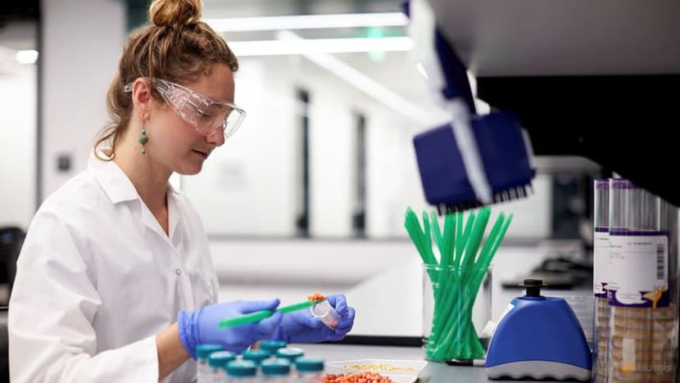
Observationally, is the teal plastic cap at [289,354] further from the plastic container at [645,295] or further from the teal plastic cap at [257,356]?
the plastic container at [645,295]

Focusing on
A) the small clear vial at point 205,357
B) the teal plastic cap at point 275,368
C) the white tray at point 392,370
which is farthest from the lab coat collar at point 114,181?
the teal plastic cap at point 275,368

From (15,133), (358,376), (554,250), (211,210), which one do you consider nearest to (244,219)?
A: (211,210)

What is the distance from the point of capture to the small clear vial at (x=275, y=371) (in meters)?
0.92

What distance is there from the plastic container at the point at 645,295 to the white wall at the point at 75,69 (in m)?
5.03

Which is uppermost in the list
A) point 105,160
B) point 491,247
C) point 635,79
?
point 635,79

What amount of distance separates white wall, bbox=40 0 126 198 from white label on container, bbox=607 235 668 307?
5.04 m

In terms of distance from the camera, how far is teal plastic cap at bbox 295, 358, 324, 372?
3.07 ft

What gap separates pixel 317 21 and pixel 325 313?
4.33 metres

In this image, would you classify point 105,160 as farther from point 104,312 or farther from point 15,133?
point 15,133

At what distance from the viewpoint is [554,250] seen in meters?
4.69

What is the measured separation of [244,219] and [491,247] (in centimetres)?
528

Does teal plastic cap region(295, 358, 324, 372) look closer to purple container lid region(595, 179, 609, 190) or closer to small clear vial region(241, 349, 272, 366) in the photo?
small clear vial region(241, 349, 272, 366)

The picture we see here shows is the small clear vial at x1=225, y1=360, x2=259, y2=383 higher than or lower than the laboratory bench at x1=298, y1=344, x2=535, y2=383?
higher

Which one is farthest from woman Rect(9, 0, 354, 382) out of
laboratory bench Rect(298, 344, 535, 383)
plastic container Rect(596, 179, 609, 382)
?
plastic container Rect(596, 179, 609, 382)
